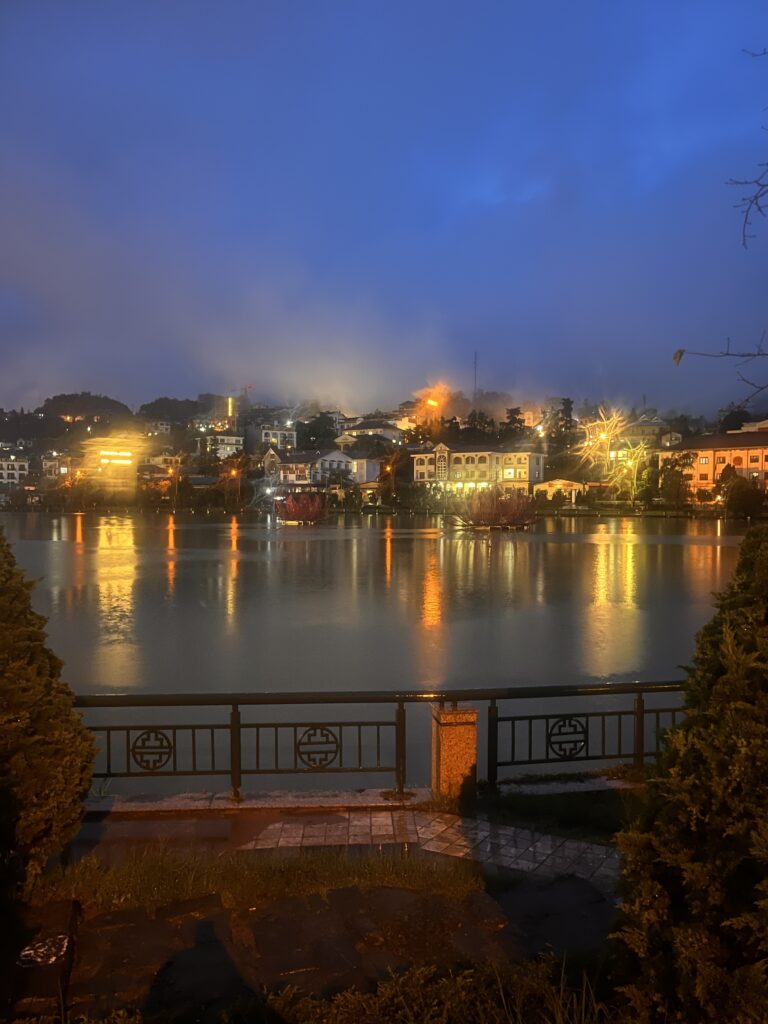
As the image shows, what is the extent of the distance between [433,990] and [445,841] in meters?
2.26

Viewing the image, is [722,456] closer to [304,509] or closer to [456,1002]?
[304,509]

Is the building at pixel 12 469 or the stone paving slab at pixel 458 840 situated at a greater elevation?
the building at pixel 12 469

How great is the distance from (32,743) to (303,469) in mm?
89953

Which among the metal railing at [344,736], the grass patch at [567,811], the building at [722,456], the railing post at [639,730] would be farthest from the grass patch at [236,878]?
the building at [722,456]

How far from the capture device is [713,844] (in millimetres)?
1930

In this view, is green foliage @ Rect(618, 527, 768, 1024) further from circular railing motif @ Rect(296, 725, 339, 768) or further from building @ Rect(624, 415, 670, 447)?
building @ Rect(624, 415, 670, 447)

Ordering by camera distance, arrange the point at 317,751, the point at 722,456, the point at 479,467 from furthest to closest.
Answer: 1. the point at 479,467
2. the point at 722,456
3. the point at 317,751

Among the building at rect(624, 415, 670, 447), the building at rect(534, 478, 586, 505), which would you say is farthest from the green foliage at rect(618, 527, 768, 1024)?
the building at rect(624, 415, 670, 447)

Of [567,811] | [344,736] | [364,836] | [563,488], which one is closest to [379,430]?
[563,488]

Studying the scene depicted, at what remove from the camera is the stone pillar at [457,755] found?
17.5ft

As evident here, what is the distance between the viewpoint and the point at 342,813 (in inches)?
205

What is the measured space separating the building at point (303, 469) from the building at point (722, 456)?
129 ft

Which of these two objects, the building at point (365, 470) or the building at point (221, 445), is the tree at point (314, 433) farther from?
the building at point (365, 470)

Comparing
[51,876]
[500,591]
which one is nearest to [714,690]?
[51,876]
